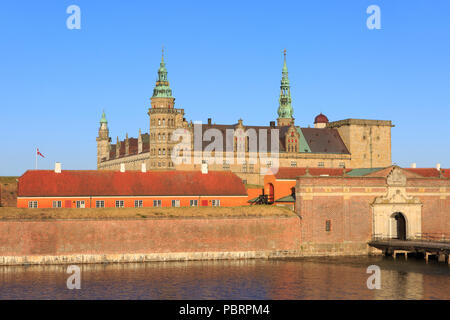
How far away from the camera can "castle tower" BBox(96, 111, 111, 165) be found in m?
162

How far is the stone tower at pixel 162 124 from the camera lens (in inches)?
4343

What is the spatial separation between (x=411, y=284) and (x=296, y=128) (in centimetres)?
7439

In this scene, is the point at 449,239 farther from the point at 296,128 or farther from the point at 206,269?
the point at 296,128

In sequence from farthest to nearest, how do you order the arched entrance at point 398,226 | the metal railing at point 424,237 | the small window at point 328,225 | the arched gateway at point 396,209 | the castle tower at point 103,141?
the castle tower at point 103,141
the arched entrance at point 398,226
the arched gateway at point 396,209
the metal railing at point 424,237
the small window at point 328,225

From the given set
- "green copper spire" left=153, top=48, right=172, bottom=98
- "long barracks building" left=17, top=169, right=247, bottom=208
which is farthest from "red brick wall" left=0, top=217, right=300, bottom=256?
"green copper spire" left=153, top=48, right=172, bottom=98

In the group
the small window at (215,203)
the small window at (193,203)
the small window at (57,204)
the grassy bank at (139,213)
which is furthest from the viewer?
the small window at (215,203)

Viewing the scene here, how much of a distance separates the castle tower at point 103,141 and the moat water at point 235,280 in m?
108

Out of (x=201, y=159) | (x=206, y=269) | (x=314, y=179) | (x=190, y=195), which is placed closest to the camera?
(x=206, y=269)

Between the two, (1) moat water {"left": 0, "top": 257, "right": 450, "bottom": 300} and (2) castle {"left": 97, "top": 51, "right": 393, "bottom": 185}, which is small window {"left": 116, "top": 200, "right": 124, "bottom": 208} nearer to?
(1) moat water {"left": 0, "top": 257, "right": 450, "bottom": 300}

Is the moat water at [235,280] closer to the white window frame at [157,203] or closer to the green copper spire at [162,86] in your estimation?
the white window frame at [157,203]

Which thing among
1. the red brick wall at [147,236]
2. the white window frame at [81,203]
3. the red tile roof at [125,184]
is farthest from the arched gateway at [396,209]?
the white window frame at [81,203]

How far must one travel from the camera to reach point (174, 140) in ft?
360
